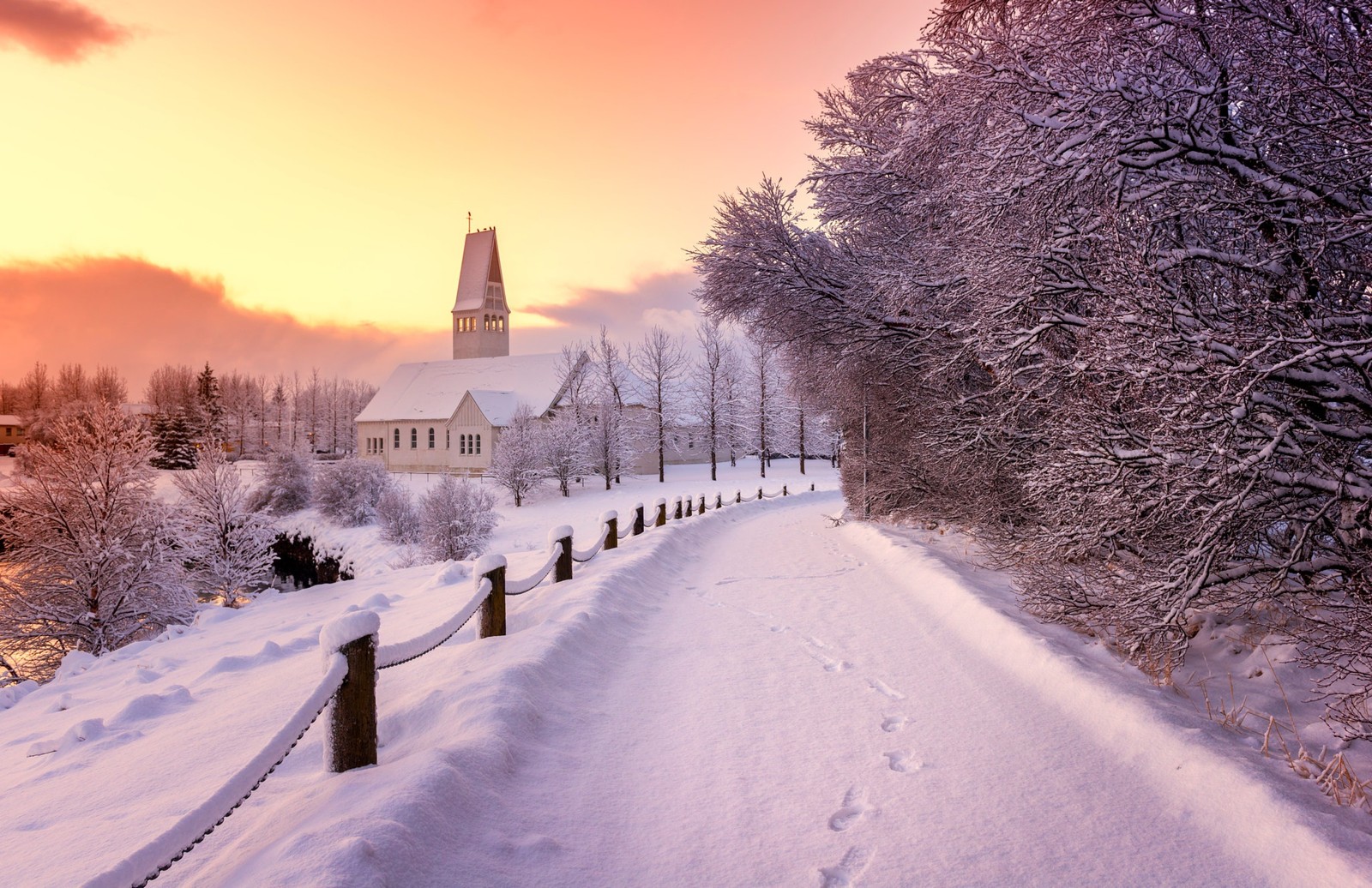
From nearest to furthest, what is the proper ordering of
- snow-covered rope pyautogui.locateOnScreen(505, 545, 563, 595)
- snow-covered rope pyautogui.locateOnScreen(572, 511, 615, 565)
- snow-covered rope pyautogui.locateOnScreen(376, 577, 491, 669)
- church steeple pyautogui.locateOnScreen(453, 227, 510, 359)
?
snow-covered rope pyautogui.locateOnScreen(376, 577, 491, 669) < snow-covered rope pyautogui.locateOnScreen(505, 545, 563, 595) < snow-covered rope pyautogui.locateOnScreen(572, 511, 615, 565) < church steeple pyautogui.locateOnScreen(453, 227, 510, 359)

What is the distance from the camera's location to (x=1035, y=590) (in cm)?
655

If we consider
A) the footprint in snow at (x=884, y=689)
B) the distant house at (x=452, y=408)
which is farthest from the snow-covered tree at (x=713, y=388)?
the footprint in snow at (x=884, y=689)

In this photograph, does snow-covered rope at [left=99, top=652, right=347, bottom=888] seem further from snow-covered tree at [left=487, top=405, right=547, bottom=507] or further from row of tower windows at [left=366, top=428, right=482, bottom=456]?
row of tower windows at [left=366, top=428, right=482, bottom=456]

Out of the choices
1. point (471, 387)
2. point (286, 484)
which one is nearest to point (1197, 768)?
point (286, 484)

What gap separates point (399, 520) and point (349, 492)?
7100 millimetres

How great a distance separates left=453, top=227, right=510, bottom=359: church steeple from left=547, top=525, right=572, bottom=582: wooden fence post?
5176 centimetres

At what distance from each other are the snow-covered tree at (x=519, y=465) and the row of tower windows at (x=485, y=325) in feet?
79.5

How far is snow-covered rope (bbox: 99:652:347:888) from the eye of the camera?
223cm

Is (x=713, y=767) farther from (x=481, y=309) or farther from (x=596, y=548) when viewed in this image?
(x=481, y=309)

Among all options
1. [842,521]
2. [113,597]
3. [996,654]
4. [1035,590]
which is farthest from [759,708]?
[113,597]

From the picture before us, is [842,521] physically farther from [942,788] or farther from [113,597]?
[113,597]

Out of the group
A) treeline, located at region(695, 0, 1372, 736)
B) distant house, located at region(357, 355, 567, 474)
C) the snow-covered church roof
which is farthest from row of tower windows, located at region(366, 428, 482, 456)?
treeline, located at region(695, 0, 1372, 736)

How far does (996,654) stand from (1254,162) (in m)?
4.22

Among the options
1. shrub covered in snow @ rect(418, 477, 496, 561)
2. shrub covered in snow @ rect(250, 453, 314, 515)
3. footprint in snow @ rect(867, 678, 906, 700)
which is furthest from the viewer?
shrub covered in snow @ rect(250, 453, 314, 515)
